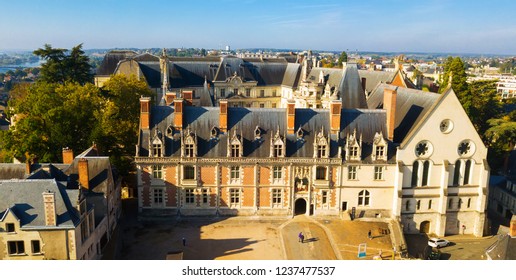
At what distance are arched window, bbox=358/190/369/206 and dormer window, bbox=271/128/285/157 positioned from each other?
8.05 meters

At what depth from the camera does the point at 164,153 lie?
38.5 m

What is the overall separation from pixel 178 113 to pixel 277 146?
9330mm

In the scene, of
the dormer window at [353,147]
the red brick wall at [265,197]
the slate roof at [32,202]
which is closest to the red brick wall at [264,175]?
the red brick wall at [265,197]

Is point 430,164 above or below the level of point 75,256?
above

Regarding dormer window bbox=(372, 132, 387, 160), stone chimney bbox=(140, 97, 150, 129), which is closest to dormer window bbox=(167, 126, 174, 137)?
stone chimney bbox=(140, 97, 150, 129)

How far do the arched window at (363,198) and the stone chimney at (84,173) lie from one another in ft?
76.0

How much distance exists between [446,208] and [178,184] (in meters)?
24.3

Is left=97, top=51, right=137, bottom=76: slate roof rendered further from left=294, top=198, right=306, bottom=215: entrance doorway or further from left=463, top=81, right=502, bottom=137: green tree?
left=463, top=81, right=502, bottom=137: green tree

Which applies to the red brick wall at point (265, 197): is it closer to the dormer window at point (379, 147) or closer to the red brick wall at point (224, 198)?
the red brick wall at point (224, 198)

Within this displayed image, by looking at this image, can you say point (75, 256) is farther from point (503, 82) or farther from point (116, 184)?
point (503, 82)

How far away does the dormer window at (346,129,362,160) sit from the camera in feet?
127

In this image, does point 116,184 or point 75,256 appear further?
point 116,184

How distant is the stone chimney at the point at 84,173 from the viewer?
1270 inches
